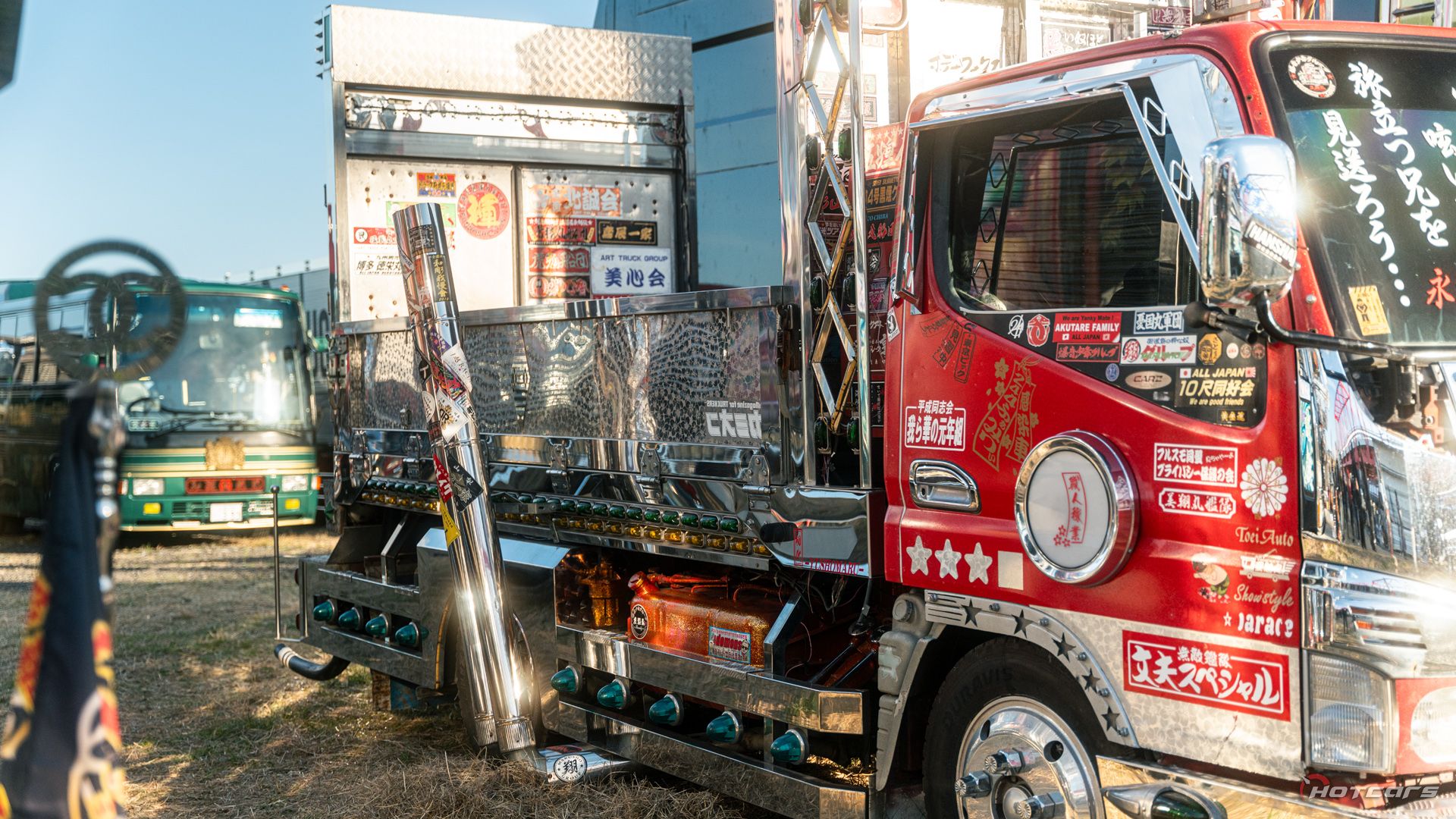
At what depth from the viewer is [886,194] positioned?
14.7 ft

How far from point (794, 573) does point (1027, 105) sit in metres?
1.72

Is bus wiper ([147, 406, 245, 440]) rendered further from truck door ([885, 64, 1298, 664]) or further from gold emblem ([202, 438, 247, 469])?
truck door ([885, 64, 1298, 664])

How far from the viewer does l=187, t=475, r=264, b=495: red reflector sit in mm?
15273

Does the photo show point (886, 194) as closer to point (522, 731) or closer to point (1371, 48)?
point (1371, 48)

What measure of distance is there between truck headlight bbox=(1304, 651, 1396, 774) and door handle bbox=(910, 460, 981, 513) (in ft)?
3.40

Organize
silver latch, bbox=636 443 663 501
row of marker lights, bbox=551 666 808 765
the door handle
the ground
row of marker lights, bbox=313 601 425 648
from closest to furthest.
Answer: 1. the door handle
2. row of marker lights, bbox=551 666 808 765
3. silver latch, bbox=636 443 663 501
4. the ground
5. row of marker lights, bbox=313 601 425 648

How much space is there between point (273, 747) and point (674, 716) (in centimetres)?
267

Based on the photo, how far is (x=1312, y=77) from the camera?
3.28 metres

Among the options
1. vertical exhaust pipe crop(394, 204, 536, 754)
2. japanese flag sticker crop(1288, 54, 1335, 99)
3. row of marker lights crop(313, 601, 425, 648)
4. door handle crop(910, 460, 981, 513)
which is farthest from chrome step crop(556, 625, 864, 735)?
japanese flag sticker crop(1288, 54, 1335, 99)

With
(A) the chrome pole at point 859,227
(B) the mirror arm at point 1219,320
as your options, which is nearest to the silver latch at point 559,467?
(A) the chrome pole at point 859,227

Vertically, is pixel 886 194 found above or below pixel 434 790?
above

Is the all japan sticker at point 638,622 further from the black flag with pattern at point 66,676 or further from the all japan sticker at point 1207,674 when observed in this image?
the black flag with pattern at point 66,676

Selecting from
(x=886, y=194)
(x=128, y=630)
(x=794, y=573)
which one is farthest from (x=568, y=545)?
(x=128, y=630)

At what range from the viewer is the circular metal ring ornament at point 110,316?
159 cm
